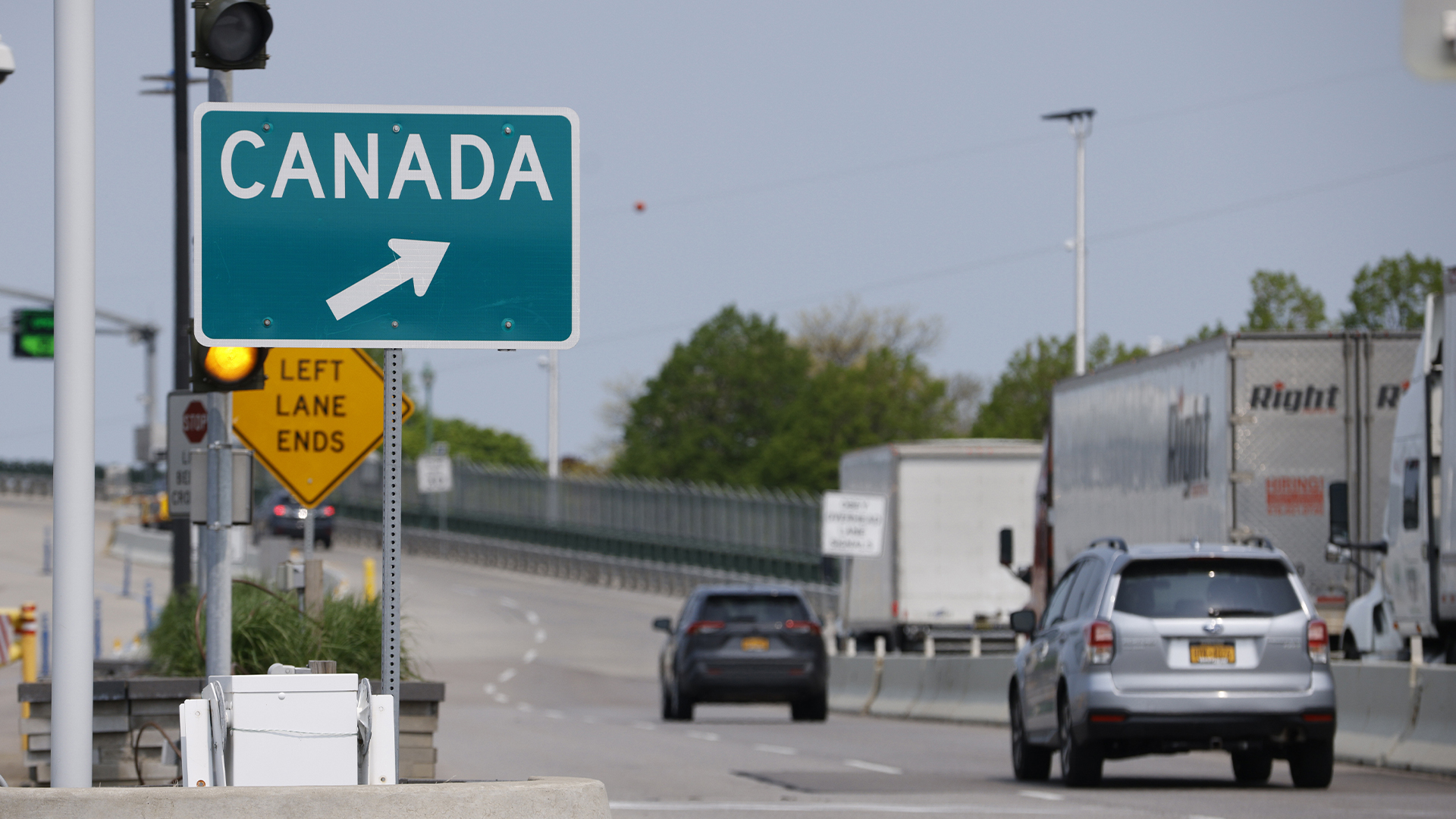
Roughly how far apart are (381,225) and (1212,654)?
996 cm

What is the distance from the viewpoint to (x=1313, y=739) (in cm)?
1537

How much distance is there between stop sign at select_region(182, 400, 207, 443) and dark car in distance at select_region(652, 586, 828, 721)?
44.4ft

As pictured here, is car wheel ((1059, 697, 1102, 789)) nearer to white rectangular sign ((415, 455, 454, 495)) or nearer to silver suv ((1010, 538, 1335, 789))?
silver suv ((1010, 538, 1335, 789))

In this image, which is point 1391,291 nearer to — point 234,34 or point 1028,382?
point 1028,382

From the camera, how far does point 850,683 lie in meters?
33.1

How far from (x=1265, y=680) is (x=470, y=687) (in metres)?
24.7

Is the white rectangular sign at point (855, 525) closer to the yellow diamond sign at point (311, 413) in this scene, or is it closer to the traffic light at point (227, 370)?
the yellow diamond sign at point (311, 413)

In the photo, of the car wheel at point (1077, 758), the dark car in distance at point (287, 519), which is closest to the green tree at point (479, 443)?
the dark car in distance at point (287, 519)

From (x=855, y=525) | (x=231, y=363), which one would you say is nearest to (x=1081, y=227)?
(x=855, y=525)

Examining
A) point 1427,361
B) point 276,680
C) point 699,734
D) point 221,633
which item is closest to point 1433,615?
point 1427,361

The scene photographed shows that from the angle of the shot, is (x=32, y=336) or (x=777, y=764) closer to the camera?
(x=777, y=764)

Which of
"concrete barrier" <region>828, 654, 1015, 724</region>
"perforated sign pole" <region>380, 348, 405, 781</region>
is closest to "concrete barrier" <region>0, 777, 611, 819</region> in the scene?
"perforated sign pole" <region>380, 348, 405, 781</region>

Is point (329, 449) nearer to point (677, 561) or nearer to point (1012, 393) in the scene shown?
point (677, 561)

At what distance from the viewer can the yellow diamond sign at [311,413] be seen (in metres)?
16.7
